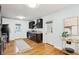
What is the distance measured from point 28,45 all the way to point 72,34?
815mm

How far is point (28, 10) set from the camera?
5.75 feet

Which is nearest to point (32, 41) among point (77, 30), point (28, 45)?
point (28, 45)

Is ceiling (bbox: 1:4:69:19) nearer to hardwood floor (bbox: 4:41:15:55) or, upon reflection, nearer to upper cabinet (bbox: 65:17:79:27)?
upper cabinet (bbox: 65:17:79:27)

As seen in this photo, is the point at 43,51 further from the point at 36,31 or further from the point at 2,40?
the point at 2,40

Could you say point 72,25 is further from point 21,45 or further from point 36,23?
point 21,45

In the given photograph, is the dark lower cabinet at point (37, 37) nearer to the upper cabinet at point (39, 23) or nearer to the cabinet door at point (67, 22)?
the upper cabinet at point (39, 23)

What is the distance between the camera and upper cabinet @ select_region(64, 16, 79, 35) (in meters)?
1.64

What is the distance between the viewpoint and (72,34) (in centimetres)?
169

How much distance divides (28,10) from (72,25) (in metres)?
0.82

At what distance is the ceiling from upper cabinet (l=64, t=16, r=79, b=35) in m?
0.26

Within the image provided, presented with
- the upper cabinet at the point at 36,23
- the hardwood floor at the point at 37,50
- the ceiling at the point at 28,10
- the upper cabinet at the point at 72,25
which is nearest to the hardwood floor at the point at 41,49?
the hardwood floor at the point at 37,50

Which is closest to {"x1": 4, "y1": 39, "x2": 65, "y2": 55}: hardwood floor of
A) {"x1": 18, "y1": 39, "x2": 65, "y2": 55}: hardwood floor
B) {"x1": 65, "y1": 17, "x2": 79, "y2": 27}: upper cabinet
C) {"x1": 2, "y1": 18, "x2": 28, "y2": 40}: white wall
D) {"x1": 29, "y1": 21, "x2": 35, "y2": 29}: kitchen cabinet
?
{"x1": 18, "y1": 39, "x2": 65, "y2": 55}: hardwood floor

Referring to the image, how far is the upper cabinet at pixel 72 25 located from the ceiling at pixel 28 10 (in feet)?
0.85

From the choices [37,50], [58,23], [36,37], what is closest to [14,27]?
[36,37]
